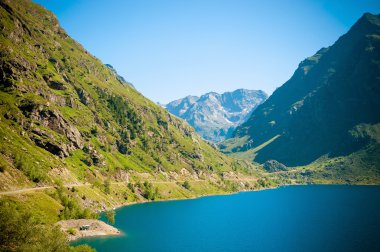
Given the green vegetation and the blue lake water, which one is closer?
the green vegetation

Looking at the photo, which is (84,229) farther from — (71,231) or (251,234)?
(251,234)

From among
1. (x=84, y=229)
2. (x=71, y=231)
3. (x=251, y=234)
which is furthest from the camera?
(x=251, y=234)

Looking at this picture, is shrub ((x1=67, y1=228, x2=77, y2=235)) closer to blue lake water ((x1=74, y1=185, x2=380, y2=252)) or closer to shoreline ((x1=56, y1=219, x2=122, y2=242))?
shoreline ((x1=56, y1=219, x2=122, y2=242))

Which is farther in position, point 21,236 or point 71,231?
point 71,231

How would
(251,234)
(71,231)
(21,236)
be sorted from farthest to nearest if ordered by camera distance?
(251,234) → (71,231) → (21,236)

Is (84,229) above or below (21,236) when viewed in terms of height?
below

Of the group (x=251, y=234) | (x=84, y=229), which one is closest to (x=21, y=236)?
(x=84, y=229)

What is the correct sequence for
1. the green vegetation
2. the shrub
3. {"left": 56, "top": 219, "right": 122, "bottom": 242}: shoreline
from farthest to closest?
1. {"left": 56, "top": 219, "right": 122, "bottom": 242}: shoreline
2. the shrub
3. the green vegetation

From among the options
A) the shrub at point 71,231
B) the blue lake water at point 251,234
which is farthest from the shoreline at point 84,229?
the blue lake water at point 251,234

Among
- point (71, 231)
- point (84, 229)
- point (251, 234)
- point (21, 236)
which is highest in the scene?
point (21, 236)

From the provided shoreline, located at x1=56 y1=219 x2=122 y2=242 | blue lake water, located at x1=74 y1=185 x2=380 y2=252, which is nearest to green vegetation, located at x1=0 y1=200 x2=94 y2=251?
blue lake water, located at x1=74 y1=185 x2=380 y2=252

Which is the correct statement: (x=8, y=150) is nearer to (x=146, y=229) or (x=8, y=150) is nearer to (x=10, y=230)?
(x=146, y=229)

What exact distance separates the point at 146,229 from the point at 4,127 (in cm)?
10587

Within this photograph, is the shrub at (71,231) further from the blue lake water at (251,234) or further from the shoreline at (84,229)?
the blue lake water at (251,234)
